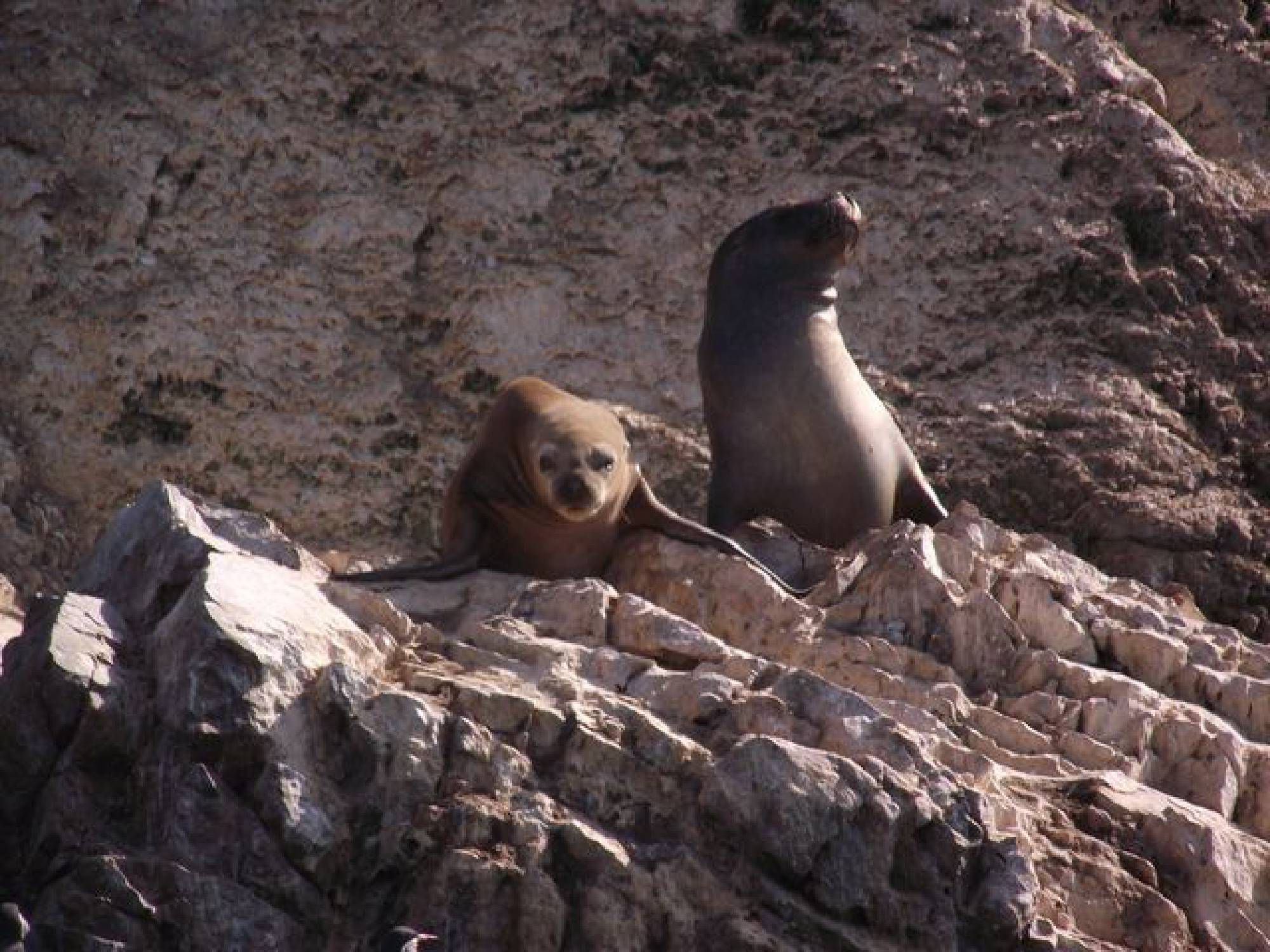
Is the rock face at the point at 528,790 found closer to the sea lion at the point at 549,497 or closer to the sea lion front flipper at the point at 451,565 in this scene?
the sea lion front flipper at the point at 451,565

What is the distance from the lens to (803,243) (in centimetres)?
1001

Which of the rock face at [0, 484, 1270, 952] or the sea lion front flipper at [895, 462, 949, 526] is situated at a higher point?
the rock face at [0, 484, 1270, 952]

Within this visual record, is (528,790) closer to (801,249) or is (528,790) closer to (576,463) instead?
(576,463)

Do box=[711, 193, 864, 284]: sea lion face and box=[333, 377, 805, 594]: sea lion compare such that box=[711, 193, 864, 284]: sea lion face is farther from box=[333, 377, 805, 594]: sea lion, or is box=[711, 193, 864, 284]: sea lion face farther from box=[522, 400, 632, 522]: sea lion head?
box=[522, 400, 632, 522]: sea lion head

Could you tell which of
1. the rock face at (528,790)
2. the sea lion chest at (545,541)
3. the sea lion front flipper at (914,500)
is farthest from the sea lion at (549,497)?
the sea lion front flipper at (914,500)

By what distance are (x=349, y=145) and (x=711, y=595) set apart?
5.52m

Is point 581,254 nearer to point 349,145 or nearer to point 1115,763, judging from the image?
point 349,145

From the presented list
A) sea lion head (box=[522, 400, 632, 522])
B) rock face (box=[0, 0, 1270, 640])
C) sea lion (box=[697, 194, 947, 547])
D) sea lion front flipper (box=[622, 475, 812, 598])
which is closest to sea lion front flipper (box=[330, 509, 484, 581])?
sea lion head (box=[522, 400, 632, 522])

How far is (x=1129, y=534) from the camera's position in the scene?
11.7m

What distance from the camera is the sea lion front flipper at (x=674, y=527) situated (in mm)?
7883

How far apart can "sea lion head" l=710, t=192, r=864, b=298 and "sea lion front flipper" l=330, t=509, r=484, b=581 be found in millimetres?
2261

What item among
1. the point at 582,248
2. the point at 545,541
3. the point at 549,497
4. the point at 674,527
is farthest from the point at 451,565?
the point at 582,248

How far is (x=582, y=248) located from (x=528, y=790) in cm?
694

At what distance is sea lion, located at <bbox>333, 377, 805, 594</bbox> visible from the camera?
7.98 metres
